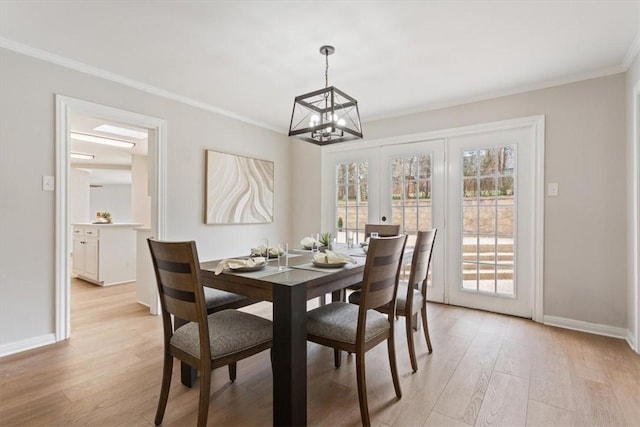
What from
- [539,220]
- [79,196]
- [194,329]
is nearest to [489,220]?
[539,220]

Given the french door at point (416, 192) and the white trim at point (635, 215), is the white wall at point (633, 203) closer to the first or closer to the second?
the white trim at point (635, 215)

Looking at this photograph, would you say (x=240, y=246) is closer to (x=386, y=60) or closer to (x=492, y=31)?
(x=386, y=60)

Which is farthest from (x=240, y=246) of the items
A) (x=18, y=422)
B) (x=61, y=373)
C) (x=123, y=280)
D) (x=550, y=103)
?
(x=550, y=103)

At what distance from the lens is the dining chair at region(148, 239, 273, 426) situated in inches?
57.4

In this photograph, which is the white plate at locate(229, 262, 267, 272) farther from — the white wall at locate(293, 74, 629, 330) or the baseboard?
the white wall at locate(293, 74, 629, 330)

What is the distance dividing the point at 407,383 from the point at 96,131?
183 inches

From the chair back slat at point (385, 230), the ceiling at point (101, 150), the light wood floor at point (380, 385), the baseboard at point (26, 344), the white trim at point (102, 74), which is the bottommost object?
the light wood floor at point (380, 385)

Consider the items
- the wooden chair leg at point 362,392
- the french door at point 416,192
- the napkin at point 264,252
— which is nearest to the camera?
the wooden chair leg at point 362,392

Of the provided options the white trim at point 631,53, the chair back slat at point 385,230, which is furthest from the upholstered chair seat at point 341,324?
the white trim at point 631,53

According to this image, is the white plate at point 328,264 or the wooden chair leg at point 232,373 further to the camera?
the wooden chair leg at point 232,373

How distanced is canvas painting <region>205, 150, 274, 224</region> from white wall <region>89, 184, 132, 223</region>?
347 inches

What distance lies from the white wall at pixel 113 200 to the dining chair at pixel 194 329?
1117 cm

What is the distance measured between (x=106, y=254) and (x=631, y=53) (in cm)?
622

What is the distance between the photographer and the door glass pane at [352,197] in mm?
4312
